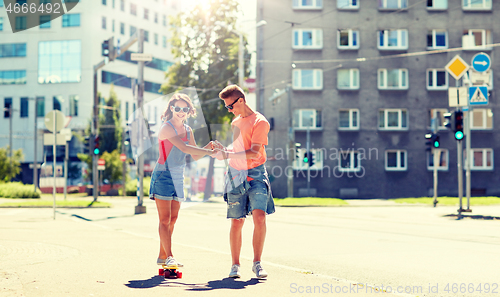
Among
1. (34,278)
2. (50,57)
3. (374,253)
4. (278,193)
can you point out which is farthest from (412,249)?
(50,57)

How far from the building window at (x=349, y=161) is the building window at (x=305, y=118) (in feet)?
9.08

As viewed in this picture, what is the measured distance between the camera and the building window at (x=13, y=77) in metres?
63.1

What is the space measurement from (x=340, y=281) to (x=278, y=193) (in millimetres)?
32403

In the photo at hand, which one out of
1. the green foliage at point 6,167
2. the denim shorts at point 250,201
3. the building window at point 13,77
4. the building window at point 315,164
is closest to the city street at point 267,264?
the denim shorts at point 250,201

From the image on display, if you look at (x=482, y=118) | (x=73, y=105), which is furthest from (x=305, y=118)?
(x=73, y=105)

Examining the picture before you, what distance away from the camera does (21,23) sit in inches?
2566

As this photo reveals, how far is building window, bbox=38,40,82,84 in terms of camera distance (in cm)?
6184

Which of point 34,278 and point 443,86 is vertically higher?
point 443,86

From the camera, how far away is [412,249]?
8750mm

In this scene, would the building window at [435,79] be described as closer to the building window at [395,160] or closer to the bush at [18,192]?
the building window at [395,160]

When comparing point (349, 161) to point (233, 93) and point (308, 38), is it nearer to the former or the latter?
point (308, 38)

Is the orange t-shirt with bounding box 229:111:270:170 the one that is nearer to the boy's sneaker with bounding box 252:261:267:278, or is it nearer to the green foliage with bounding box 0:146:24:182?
the boy's sneaker with bounding box 252:261:267:278

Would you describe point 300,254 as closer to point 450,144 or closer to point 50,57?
point 450,144

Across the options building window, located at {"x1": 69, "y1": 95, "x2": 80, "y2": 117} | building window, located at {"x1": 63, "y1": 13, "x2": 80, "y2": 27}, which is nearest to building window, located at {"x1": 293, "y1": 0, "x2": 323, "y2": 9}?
building window, located at {"x1": 69, "y1": 95, "x2": 80, "y2": 117}
